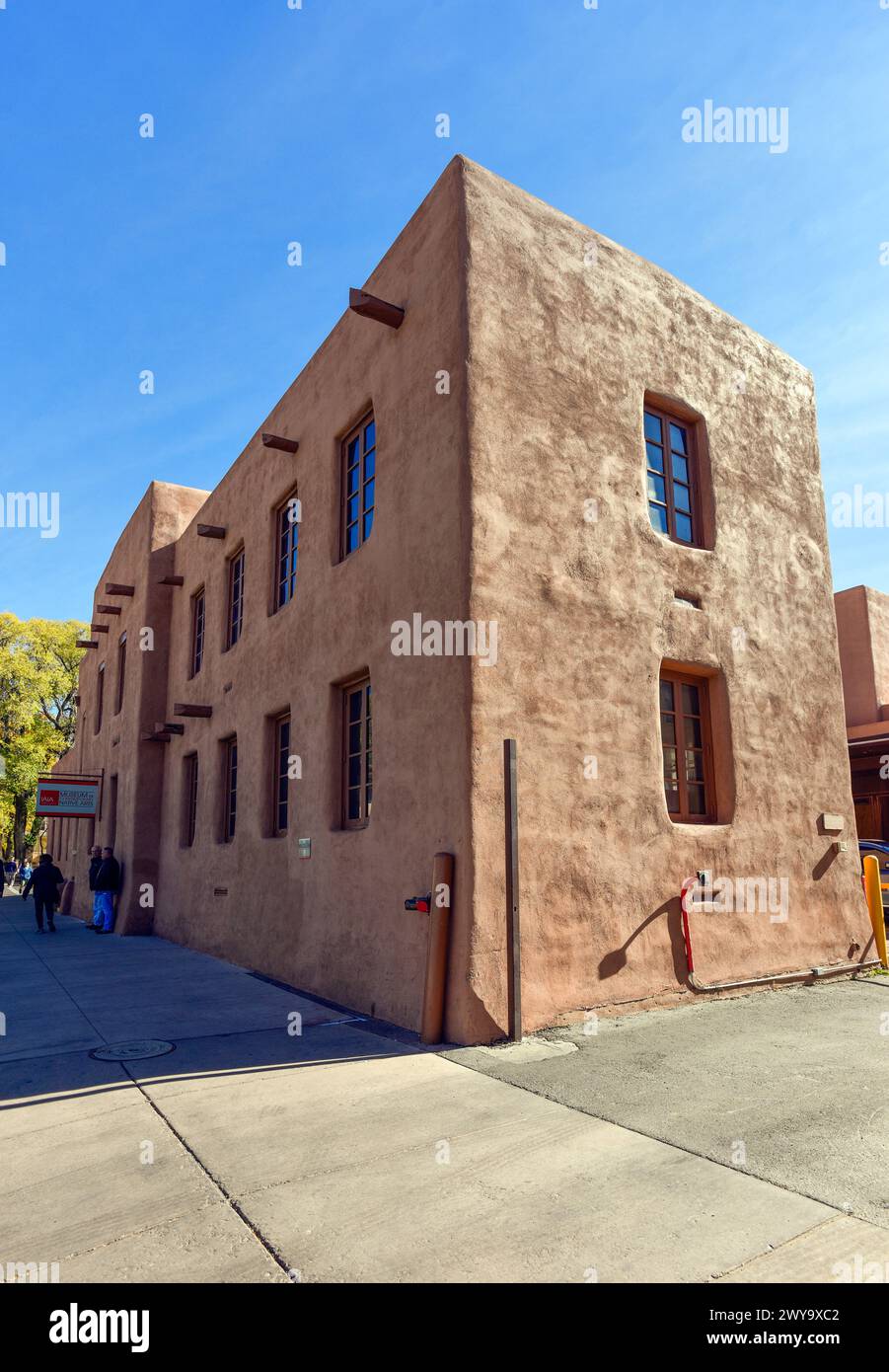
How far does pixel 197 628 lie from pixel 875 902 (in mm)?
11500

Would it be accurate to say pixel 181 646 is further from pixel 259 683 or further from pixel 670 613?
pixel 670 613

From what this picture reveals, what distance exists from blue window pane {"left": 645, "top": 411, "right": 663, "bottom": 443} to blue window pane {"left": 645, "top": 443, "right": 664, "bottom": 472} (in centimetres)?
10

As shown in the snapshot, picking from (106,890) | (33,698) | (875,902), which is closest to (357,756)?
(875,902)

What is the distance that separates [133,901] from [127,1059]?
10720 mm

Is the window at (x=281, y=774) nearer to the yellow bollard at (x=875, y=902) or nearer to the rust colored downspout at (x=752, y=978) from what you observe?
the rust colored downspout at (x=752, y=978)

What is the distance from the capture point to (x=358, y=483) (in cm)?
948

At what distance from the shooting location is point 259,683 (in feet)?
37.4

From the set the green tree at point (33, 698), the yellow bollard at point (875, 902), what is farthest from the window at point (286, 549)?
the green tree at point (33, 698)

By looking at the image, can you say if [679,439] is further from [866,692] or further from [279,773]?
[866,692]

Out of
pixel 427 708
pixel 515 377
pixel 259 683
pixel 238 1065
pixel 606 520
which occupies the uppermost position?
pixel 515 377

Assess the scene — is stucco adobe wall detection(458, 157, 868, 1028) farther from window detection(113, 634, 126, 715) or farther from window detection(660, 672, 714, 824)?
window detection(113, 634, 126, 715)

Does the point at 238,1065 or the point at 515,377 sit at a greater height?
the point at 515,377

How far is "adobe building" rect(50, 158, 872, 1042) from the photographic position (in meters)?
6.97
